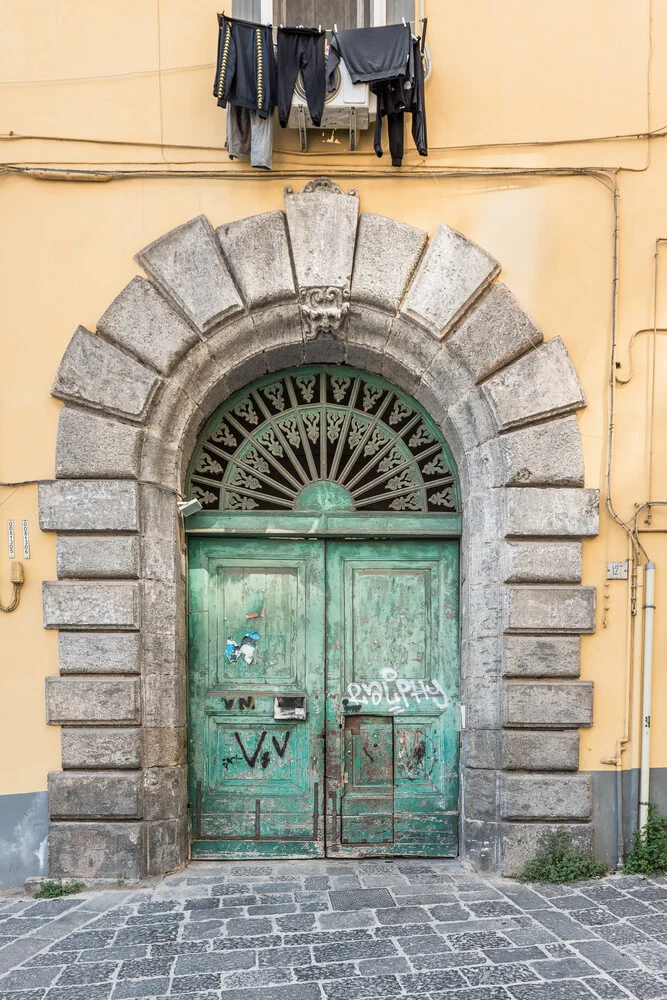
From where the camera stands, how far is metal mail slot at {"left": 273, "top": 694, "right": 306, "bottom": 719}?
16.9 ft

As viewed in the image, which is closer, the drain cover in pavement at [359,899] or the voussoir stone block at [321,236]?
the drain cover in pavement at [359,899]

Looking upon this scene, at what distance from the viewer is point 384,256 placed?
4.96 meters

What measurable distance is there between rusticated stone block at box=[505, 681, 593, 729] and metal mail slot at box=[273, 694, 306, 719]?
55.6 inches

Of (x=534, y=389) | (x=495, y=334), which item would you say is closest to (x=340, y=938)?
(x=534, y=389)

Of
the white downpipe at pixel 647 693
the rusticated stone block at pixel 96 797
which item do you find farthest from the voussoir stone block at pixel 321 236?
the rusticated stone block at pixel 96 797

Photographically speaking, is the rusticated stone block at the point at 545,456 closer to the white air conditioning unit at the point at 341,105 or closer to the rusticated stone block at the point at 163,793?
the white air conditioning unit at the point at 341,105

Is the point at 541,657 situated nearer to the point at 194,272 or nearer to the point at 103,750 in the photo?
the point at 103,750

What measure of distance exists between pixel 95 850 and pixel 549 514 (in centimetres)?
369

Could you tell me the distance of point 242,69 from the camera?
15.4 ft

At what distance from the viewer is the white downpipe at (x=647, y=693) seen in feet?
16.1

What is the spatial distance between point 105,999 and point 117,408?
10.8 feet

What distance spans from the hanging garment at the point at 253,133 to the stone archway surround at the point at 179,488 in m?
0.34

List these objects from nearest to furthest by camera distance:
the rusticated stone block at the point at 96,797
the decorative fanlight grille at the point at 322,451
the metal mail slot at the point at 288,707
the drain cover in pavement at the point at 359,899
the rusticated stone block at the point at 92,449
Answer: the drain cover in pavement at the point at 359,899 < the rusticated stone block at the point at 96,797 < the rusticated stone block at the point at 92,449 < the metal mail slot at the point at 288,707 < the decorative fanlight grille at the point at 322,451

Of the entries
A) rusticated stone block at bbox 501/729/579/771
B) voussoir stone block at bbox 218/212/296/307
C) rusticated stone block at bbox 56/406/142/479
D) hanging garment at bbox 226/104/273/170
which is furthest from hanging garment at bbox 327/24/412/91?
rusticated stone block at bbox 501/729/579/771
